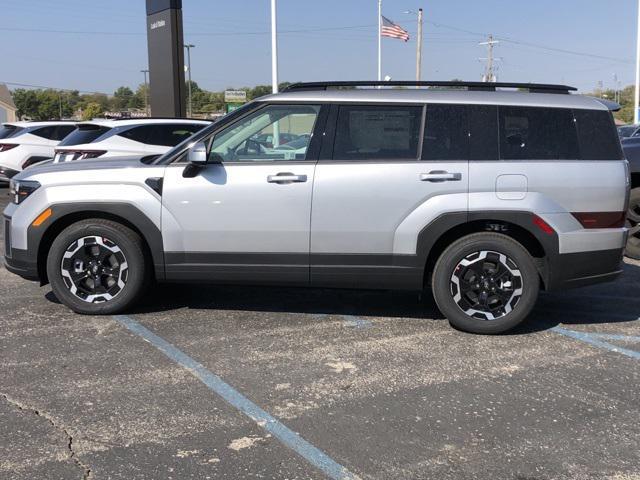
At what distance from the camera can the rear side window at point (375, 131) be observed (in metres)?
4.80

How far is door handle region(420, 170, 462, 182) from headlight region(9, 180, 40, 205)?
10.4ft

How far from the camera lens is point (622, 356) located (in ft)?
14.7

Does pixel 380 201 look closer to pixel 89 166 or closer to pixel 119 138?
pixel 89 166

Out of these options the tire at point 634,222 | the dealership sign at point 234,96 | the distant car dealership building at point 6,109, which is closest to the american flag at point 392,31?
the dealership sign at point 234,96

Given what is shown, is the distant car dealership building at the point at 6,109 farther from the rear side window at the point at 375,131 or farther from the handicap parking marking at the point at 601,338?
the handicap parking marking at the point at 601,338

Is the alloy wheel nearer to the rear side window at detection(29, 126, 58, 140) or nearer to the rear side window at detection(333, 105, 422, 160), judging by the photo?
the rear side window at detection(333, 105, 422, 160)

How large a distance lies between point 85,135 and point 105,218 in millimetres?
5728

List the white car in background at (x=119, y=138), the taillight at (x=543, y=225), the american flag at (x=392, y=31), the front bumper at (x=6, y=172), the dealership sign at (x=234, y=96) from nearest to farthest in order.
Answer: the taillight at (x=543, y=225)
the white car in background at (x=119, y=138)
the front bumper at (x=6, y=172)
the american flag at (x=392, y=31)
the dealership sign at (x=234, y=96)

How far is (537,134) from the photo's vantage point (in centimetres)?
Result: 477

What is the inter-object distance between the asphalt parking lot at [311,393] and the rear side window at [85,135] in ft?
16.3

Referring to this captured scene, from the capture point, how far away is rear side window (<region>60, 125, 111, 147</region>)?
33.1 feet

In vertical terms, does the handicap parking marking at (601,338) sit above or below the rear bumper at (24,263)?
below

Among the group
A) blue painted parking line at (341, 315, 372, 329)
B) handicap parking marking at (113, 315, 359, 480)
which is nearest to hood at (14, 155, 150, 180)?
handicap parking marking at (113, 315, 359, 480)

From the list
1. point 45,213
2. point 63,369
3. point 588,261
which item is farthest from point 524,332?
point 45,213
